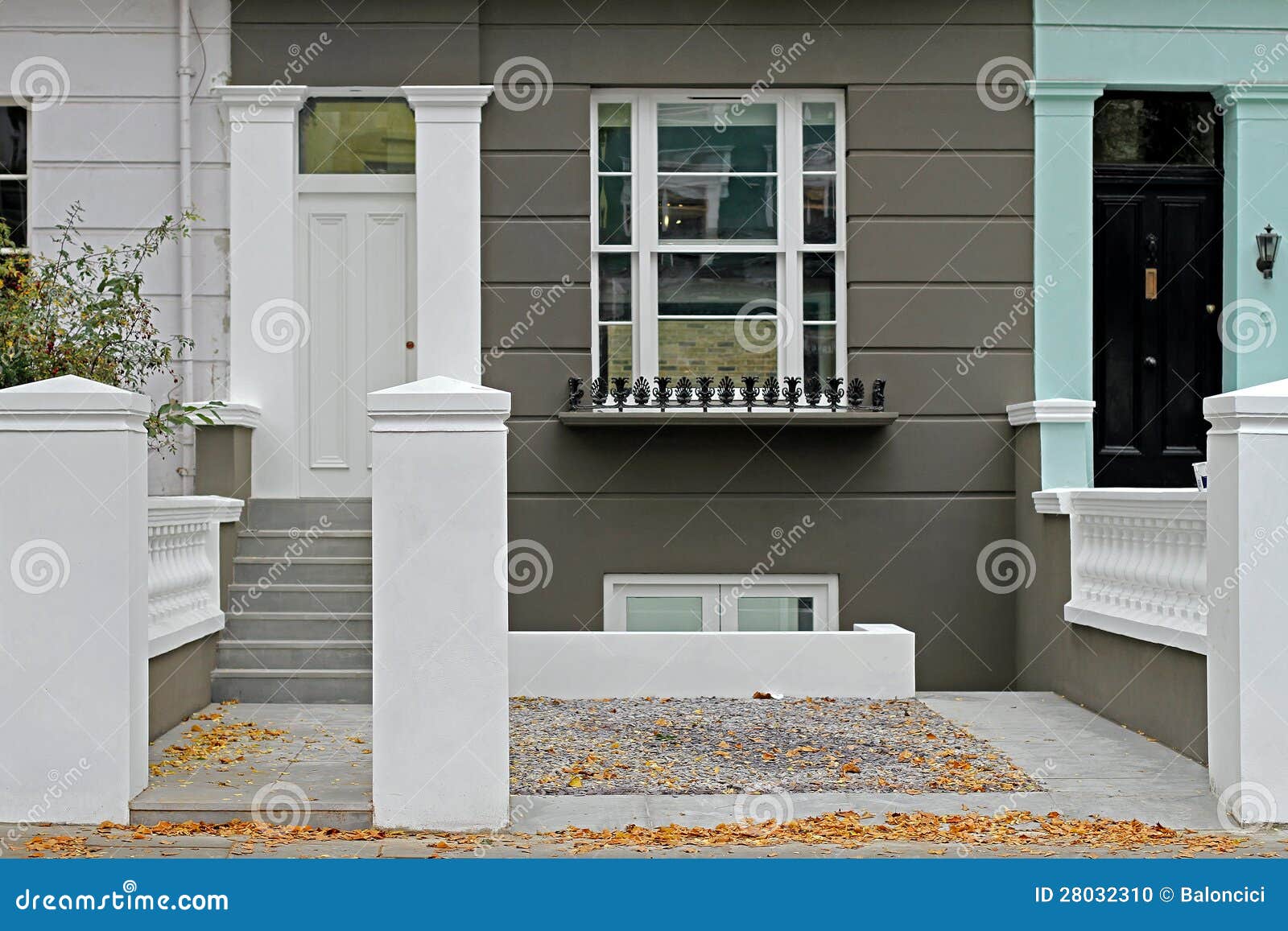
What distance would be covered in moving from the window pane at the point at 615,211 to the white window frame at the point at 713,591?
2.65 m

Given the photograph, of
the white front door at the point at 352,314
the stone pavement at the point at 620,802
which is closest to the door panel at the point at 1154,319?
the stone pavement at the point at 620,802

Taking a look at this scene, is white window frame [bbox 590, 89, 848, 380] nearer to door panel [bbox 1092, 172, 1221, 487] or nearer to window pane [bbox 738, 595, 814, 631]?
window pane [bbox 738, 595, 814, 631]

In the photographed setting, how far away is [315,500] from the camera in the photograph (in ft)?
35.9

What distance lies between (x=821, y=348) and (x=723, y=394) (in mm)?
923

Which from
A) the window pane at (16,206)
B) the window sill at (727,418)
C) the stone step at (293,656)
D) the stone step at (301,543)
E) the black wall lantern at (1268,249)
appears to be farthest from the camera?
the window pane at (16,206)

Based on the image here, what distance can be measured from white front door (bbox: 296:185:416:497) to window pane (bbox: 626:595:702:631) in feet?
7.57

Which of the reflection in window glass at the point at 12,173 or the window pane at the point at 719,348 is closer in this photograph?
the window pane at the point at 719,348

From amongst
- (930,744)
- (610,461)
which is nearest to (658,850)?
(930,744)

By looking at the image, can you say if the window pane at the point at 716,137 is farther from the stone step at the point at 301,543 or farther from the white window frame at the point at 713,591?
the stone step at the point at 301,543

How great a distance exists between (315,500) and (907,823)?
6.03 metres

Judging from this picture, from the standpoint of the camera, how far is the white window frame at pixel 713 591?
10.9 m

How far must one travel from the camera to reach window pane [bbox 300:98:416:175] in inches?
437

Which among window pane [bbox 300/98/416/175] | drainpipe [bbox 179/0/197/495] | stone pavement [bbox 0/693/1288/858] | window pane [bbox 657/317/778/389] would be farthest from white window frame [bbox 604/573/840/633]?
window pane [bbox 300/98/416/175]

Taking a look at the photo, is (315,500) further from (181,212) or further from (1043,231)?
(1043,231)
